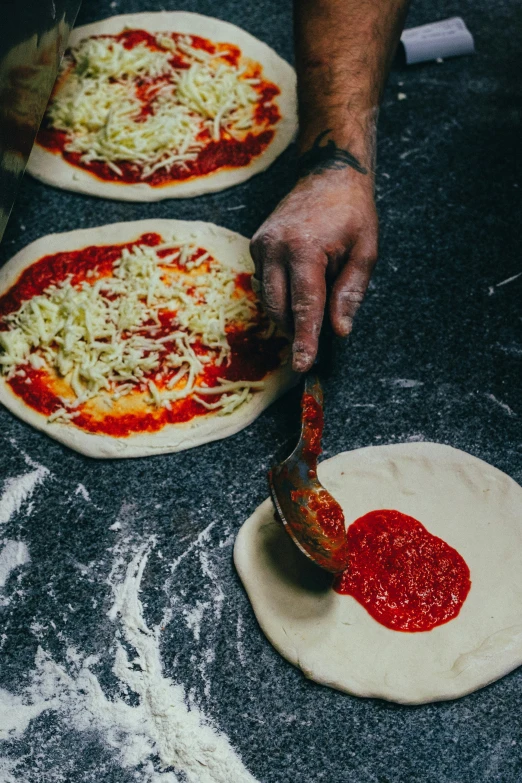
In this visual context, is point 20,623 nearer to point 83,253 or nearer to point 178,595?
point 178,595

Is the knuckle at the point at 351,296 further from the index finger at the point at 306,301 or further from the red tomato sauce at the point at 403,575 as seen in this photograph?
the red tomato sauce at the point at 403,575

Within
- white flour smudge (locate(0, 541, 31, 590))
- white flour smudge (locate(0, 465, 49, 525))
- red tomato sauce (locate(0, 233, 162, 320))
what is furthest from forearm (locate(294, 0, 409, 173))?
white flour smudge (locate(0, 541, 31, 590))

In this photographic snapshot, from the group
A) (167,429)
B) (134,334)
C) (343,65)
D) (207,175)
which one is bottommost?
(167,429)

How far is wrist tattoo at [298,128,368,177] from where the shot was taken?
6.15 ft

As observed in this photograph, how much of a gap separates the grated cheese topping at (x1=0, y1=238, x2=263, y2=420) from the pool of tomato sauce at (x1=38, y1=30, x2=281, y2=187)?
42 centimetres

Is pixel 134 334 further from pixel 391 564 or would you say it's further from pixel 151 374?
pixel 391 564

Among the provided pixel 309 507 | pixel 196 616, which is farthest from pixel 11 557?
pixel 309 507

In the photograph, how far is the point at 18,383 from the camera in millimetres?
2027

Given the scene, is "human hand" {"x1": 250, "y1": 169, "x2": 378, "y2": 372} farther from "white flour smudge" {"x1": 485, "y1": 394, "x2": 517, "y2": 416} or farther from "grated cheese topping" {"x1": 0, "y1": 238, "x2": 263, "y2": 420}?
"white flour smudge" {"x1": 485, "y1": 394, "x2": 517, "y2": 416}

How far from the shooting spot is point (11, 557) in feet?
5.96

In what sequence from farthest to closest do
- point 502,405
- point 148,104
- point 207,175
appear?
point 148,104, point 207,175, point 502,405

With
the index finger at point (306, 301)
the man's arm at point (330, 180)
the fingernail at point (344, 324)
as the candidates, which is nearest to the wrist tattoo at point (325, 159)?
the man's arm at point (330, 180)

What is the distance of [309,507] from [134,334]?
0.76 meters

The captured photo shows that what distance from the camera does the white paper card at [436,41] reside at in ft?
9.09
